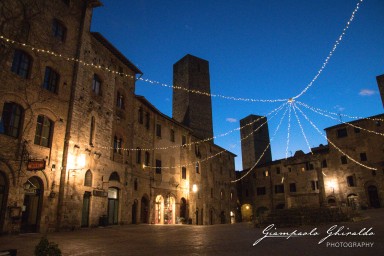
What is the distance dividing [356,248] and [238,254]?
253 centimetres

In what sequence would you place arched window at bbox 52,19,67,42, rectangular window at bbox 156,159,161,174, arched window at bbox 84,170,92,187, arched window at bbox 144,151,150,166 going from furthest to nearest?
rectangular window at bbox 156,159,161,174
arched window at bbox 144,151,150,166
arched window at bbox 84,170,92,187
arched window at bbox 52,19,67,42

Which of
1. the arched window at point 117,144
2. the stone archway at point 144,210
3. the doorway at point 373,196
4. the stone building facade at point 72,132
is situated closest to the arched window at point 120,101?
the stone building facade at point 72,132

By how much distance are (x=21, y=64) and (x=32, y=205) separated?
645cm

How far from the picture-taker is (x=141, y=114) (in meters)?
21.3

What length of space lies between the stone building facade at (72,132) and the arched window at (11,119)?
37mm

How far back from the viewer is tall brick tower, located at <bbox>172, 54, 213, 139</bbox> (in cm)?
3303

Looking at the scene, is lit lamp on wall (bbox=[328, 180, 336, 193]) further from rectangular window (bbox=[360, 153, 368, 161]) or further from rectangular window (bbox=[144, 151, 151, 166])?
rectangular window (bbox=[144, 151, 151, 166])

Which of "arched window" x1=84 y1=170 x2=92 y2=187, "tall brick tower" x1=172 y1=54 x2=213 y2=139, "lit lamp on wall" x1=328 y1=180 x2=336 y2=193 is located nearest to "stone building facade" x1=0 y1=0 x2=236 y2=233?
"arched window" x1=84 y1=170 x2=92 y2=187

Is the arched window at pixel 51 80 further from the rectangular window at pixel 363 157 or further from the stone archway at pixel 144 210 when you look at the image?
the rectangular window at pixel 363 157

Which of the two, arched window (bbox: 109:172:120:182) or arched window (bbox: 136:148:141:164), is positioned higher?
arched window (bbox: 136:148:141:164)

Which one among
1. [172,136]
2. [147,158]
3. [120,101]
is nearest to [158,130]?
[172,136]

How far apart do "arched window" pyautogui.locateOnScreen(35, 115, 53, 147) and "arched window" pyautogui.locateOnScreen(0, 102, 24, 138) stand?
90 centimetres

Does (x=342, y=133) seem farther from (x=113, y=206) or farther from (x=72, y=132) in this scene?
(x=72, y=132)

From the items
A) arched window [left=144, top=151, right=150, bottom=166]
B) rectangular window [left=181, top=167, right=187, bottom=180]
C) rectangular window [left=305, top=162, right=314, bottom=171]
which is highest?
rectangular window [left=305, top=162, right=314, bottom=171]
